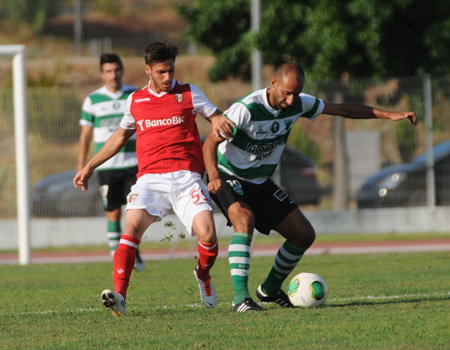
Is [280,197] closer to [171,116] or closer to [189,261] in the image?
[171,116]

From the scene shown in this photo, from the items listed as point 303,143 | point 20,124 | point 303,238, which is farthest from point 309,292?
point 303,143

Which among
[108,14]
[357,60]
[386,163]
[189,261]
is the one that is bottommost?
[189,261]

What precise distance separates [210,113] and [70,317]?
6.50 feet

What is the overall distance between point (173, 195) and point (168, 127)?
1.83 ft

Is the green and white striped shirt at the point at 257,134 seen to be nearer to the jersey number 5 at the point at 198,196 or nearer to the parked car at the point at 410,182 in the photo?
the jersey number 5 at the point at 198,196

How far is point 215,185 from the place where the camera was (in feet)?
22.2

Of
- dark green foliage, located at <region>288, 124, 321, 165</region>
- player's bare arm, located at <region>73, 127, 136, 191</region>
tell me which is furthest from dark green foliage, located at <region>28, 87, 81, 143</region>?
player's bare arm, located at <region>73, 127, 136, 191</region>

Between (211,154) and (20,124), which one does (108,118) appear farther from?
(211,154)

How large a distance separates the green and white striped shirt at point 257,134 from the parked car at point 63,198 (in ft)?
33.3

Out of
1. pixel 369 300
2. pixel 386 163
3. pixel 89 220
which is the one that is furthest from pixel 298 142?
pixel 369 300

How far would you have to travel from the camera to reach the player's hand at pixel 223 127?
6885 mm

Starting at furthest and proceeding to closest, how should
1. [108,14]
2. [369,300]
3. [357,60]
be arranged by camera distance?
[108,14] → [357,60] → [369,300]

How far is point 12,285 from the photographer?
10180 mm

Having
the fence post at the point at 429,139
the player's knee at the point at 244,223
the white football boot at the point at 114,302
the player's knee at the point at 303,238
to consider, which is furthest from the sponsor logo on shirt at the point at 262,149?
the fence post at the point at 429,139
